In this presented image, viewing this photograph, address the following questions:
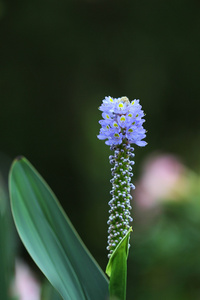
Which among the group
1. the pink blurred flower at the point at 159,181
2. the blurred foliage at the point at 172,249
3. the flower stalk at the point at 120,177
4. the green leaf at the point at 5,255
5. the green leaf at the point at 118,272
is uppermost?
the pink blurred flower at the point at 159,181

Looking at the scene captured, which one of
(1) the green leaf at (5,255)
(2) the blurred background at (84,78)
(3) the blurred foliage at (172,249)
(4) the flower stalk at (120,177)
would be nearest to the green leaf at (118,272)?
(4) the flower stalk at (120,177)

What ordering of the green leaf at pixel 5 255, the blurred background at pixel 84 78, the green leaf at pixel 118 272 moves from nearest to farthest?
the green leaf at pixel 5 255, the green leaf at pixel 118 272, the blurred background at pixel 84 78

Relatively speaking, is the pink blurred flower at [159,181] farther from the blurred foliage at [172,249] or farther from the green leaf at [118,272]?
the green leaf at [118,272]

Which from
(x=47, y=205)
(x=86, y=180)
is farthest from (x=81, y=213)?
(x=47, y=205)

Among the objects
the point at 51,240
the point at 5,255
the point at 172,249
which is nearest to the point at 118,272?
the point at 51,240

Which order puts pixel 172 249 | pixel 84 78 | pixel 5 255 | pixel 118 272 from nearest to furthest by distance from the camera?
pixel 5 255
pixel 118 272
pixel 172 249
pixel 84 78

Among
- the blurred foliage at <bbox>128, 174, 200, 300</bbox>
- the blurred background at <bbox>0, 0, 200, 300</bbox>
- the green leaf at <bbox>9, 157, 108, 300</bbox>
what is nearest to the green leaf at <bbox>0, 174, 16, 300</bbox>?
the green leaf at <bbox>9, 157, 108, 300</bbox>

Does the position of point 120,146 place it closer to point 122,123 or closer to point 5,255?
point 122,123
